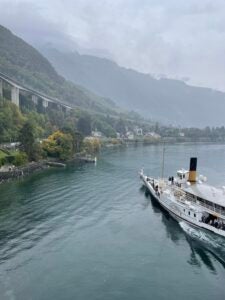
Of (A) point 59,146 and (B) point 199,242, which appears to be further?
(A) point 59,146

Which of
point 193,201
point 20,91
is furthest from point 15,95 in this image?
point 193,201

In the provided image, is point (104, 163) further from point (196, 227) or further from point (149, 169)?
point (196, 227)

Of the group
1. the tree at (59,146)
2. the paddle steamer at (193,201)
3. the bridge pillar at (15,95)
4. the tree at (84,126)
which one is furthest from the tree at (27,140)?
the tree at (84,126)

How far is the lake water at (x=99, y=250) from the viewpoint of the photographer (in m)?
33.8

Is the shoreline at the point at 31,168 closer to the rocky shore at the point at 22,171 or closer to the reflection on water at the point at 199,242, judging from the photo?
the rocky shore at the point at 22,171

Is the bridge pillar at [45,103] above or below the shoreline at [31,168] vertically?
above

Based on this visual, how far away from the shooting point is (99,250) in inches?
1639

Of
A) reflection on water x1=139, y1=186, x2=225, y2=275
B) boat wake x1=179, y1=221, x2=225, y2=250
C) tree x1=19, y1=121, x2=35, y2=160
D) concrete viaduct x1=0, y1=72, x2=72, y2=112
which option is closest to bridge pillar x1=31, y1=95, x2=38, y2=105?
concrete viaduct x1=0, y1=72, x2=72, y2=112

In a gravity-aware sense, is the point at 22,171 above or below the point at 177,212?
above

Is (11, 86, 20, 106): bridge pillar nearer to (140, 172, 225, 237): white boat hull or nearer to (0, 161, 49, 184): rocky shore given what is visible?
(0, 161, 49, 184): rocky shore

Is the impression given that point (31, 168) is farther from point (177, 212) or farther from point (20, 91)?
point (20, 91)

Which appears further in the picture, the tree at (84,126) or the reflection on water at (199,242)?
the tree at (84,126)

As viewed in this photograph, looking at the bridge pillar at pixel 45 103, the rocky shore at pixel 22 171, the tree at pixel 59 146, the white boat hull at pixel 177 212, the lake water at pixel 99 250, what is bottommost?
the lake water at pixel 99 250

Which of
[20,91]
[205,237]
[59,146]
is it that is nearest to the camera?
[205,237]
